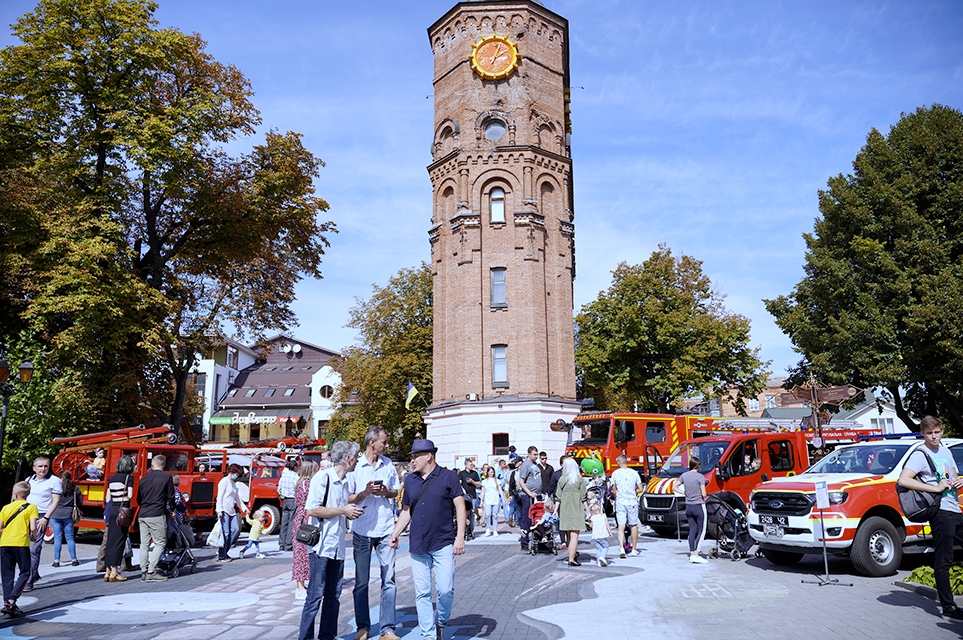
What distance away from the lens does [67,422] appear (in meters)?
21.8

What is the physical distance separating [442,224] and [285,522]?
23.3 m

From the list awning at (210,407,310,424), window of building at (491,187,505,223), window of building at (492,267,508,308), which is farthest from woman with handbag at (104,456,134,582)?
awning at (210,407,310,424)

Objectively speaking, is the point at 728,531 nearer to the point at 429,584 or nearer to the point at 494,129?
the point at 429,584

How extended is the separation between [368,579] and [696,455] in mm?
11182

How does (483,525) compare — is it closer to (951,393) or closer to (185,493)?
(185,493)

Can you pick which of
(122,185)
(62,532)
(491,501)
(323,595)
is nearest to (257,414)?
(122,185)

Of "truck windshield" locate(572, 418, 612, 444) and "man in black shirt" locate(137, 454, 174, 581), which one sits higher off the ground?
"truck windshield" locate(572, 418, 612, 444)

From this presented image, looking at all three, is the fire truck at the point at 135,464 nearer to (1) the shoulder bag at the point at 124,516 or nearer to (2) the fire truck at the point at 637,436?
(1) the shoulder bag at the point at 124,516

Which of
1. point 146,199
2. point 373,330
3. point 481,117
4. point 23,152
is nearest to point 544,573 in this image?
point 146,199

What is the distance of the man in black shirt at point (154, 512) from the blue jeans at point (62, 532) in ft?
10.2

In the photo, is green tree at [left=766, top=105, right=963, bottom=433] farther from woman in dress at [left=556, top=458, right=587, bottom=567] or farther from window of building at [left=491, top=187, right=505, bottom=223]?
woman in dress at [left=556, top=458, right=587, bottom=567]

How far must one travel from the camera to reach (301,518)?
959 centimetres

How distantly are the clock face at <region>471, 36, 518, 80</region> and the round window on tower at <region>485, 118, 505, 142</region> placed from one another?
7.24 ft

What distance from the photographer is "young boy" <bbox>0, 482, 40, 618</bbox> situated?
29.4 ft
